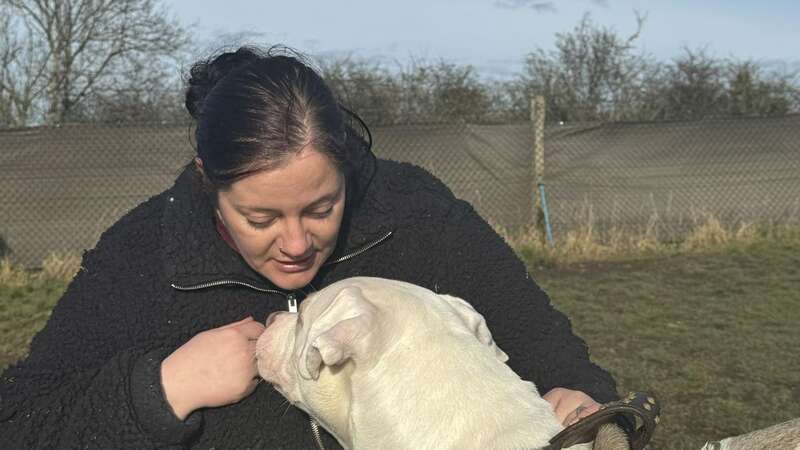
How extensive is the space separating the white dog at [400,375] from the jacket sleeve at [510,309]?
0.39 meters

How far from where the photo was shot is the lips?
2.54 metres

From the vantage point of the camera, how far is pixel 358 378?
7.41 feet

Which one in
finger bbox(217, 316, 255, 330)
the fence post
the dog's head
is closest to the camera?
the dog's head

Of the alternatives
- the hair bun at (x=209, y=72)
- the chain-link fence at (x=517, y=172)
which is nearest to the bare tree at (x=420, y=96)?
the chain-link fence at (x=517, y=172)

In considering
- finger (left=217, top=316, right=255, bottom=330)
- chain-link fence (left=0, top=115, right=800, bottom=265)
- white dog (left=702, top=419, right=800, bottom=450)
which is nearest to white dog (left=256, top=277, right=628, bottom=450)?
finger (left=217, top=316, right=255, bottom=330)

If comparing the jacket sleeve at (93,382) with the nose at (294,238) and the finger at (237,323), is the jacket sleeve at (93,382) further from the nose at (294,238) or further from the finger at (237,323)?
the nose at (294,238)

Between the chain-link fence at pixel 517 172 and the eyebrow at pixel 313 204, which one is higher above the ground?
the eyebrow at pixel 313 204

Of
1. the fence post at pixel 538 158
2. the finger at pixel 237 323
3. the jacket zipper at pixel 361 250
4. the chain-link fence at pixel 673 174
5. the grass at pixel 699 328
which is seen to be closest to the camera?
the finger at pixel 237 323

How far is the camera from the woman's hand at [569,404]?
8.16ft

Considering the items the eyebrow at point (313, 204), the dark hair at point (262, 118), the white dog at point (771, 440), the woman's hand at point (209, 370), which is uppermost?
the dark hair at point (262, 118)

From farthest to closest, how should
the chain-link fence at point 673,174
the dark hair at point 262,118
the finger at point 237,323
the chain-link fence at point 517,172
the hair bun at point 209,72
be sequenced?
the chain-link fence at point 673,174
the chain-link fence at point 517,172
the hair bun at point 209,72
the finger at point 237,323
the dark hair at point 262,118

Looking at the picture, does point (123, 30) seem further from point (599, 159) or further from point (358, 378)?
point (358, 378)

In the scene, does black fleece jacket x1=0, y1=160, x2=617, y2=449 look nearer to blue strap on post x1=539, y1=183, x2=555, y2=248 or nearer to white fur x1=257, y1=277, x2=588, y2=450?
white fur x1=257, y1=277, x2=588, y2=450

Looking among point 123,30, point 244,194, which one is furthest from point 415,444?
point 123,30
